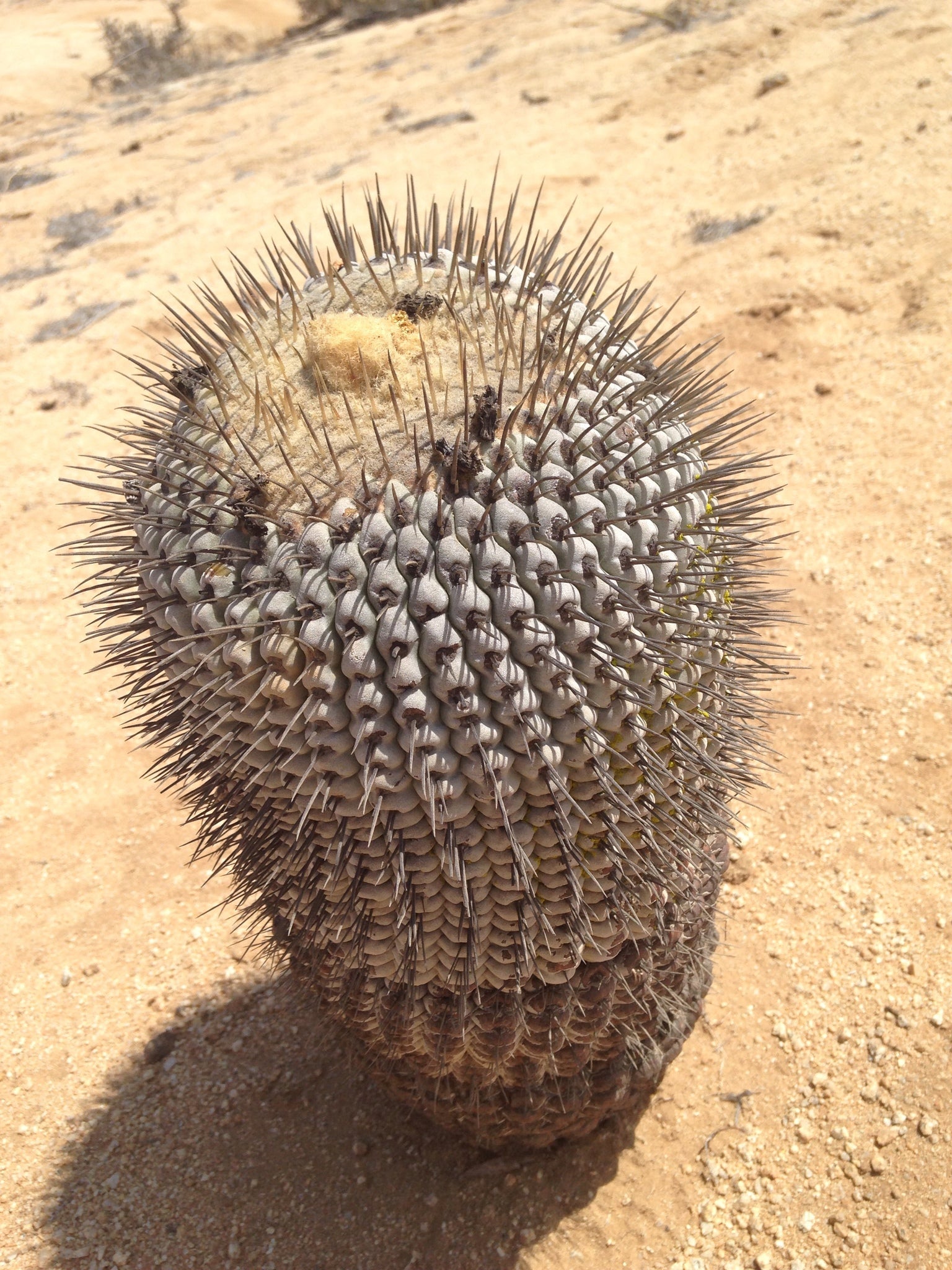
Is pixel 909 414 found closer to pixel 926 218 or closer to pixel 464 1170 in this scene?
pixel 926 218

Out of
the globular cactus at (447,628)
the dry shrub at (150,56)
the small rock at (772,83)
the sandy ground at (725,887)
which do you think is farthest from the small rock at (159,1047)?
the dry shrub at (150,56)

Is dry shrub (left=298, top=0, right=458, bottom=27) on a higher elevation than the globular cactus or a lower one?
higher

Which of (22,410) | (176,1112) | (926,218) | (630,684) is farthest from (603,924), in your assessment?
(22,410)

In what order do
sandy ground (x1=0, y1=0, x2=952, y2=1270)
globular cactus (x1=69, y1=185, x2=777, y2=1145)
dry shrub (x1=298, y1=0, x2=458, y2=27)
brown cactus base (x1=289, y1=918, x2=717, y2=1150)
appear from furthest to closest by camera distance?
dry shrub (x1=298, y1=0, x2=458, y2=27)
sandy ground (x1=0, y1=0, x2=952, y2=1270)
brown cactus base (x1=289, y1=918, x2=717, y2=1150)
globular cactus (x1=69, y1=185, x2=777, y2=1145)

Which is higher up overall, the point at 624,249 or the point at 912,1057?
the point at 624,249

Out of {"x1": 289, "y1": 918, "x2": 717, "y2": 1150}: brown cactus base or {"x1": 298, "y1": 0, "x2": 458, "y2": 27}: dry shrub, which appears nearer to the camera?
{"x1": 289, "y1": 918, "x2": 717, "y2": 1150}: brown cactus base

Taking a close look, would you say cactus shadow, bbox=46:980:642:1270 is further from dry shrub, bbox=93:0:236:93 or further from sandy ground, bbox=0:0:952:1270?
dry shrub, bbox=93:0:236:93

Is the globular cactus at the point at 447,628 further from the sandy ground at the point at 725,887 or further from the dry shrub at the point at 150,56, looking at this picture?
the dry shrub at the point at 150,56

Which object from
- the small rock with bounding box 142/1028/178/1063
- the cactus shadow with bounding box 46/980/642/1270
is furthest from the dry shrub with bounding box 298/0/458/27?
the cactus shadow with bounding box 46/980/642/1270
